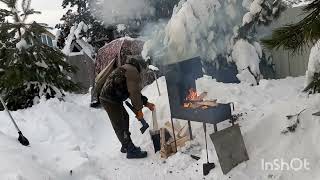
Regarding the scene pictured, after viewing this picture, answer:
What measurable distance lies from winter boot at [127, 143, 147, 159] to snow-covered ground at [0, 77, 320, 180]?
0.12 meters

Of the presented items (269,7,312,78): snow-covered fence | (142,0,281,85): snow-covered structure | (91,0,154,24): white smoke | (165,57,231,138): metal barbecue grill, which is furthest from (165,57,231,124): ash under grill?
(91,0,154,24): white smoke

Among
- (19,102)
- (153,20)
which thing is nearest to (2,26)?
(19,102)

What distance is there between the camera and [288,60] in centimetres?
1237

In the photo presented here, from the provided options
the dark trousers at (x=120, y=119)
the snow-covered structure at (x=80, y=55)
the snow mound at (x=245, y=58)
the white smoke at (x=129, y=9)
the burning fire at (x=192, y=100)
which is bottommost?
the snow-covered structure at (x=80, y=55)

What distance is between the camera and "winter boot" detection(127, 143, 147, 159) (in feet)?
23.6

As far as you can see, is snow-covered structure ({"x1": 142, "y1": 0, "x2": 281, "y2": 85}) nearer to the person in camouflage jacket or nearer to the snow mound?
the snow mound

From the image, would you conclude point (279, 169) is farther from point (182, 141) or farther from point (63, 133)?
point (63, 133)

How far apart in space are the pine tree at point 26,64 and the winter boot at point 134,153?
508 cm

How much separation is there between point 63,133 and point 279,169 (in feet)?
16.9

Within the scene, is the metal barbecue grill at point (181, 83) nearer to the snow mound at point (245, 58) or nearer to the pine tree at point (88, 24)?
the snow mound at point (245, 58)

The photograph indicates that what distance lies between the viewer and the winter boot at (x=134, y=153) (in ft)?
23.6

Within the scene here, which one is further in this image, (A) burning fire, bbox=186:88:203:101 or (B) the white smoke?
(B) the white smoke

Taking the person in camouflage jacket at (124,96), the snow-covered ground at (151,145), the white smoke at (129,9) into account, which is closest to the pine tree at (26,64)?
the snow-covered ground at (151,145)

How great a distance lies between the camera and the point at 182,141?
23.4 ft
